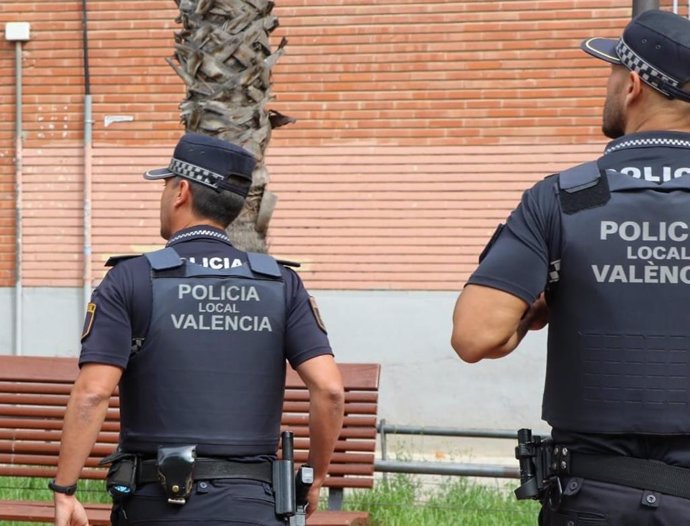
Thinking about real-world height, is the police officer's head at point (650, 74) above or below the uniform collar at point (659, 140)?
above

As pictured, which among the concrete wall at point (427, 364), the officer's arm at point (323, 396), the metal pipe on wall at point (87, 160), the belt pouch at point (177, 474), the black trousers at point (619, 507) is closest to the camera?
the black trousers at point (619, 507)

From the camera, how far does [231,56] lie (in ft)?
22.0

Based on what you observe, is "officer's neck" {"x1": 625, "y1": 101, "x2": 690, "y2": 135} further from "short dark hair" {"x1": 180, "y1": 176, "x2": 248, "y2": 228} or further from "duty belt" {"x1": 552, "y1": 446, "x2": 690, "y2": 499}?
"short dark hair" {"x1": 180, "y1": 176, "x2": 248, "y2": 228}

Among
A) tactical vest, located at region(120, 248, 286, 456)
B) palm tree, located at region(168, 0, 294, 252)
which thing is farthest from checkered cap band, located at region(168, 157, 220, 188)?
palm tree, located at region(168, 0, 294, 252)

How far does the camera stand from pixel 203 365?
12.6 feet

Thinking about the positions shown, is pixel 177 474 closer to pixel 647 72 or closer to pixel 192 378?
pixel 192 378

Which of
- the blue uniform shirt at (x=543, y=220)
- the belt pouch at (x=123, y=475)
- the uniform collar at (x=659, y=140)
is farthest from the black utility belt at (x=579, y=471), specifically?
the belt pouch at (x=123, y=475)

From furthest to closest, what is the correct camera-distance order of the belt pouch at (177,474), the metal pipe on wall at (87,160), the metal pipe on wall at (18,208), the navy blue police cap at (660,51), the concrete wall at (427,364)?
the metal pipe on wall at (18,208) → the metal pipe on wall at (87,160) → the concrete wall at (427,364) → the belt pouch at (177,474) → the navy blue police cap at (660,51)

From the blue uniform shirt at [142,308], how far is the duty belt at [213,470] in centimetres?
33

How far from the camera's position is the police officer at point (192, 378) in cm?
376

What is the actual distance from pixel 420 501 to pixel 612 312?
4372mm

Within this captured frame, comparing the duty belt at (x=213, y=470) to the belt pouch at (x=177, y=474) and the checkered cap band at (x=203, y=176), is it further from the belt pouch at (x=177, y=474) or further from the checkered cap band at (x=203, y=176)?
the checkered cap band at (x=203, y=176)

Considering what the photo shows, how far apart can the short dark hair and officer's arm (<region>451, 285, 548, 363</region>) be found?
1267 mm

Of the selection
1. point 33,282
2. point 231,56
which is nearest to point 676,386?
point 231,56
